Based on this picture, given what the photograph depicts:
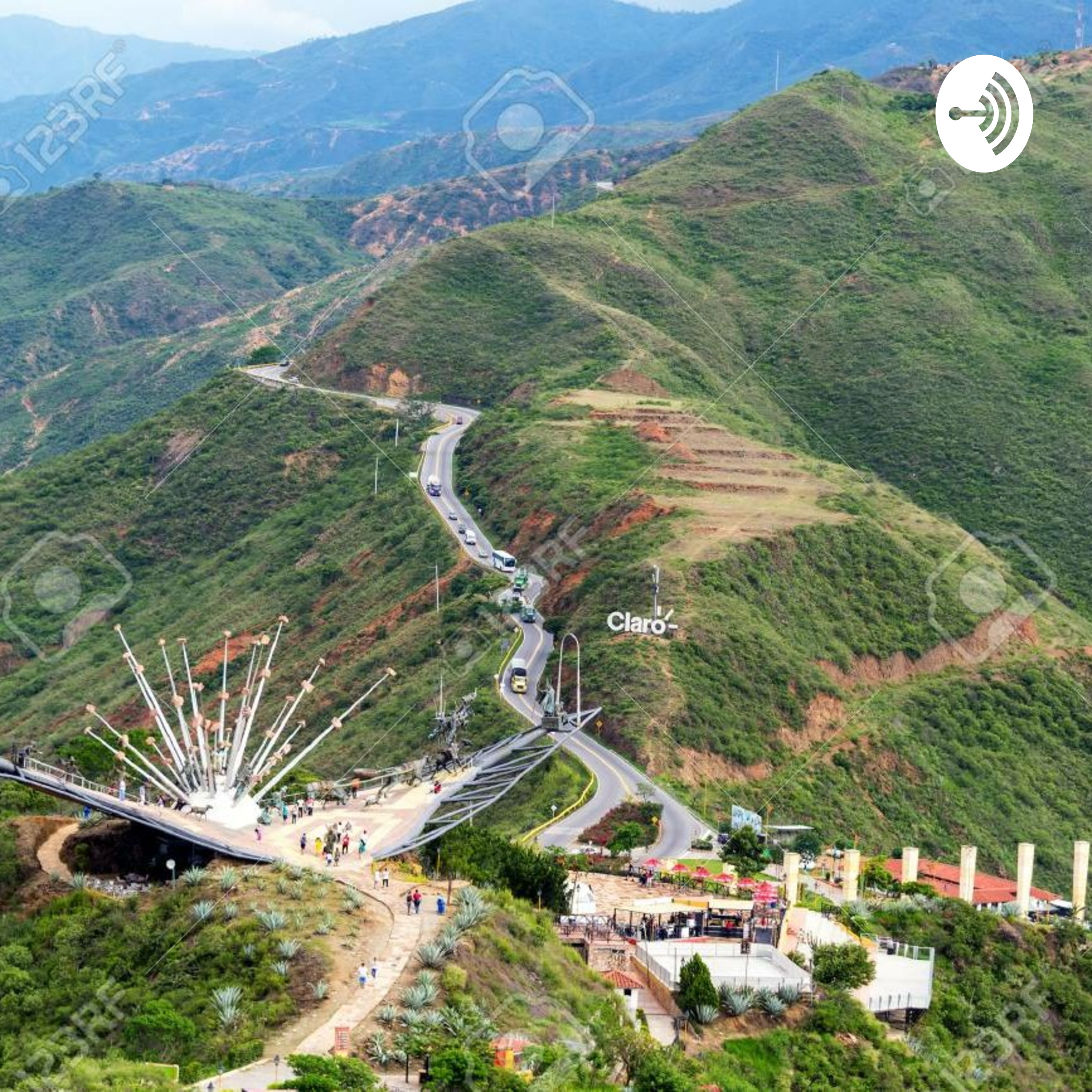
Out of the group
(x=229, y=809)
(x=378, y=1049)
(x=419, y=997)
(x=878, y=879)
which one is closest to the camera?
(x=378, y=1049)

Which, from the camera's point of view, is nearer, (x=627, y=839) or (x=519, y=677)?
(x=627, y=839)

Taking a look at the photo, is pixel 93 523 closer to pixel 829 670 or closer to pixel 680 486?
pixel 680 486

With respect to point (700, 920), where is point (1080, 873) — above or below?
below

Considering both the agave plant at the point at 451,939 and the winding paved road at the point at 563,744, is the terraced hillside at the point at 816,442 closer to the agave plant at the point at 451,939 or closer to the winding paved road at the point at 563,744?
the winding paved road at the point at 563,744

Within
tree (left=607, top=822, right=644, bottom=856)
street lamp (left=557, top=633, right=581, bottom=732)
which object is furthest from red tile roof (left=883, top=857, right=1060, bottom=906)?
street lamp (left=557, top=633, right=581, bottom=732)

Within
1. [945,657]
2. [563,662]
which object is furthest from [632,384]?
[563,662]

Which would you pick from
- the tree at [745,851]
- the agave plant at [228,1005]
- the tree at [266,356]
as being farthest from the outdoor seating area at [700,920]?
the tree at [266,356]

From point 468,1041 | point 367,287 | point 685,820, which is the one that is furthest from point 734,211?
point 468,1041

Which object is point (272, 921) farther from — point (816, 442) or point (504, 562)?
point (816, 442)
